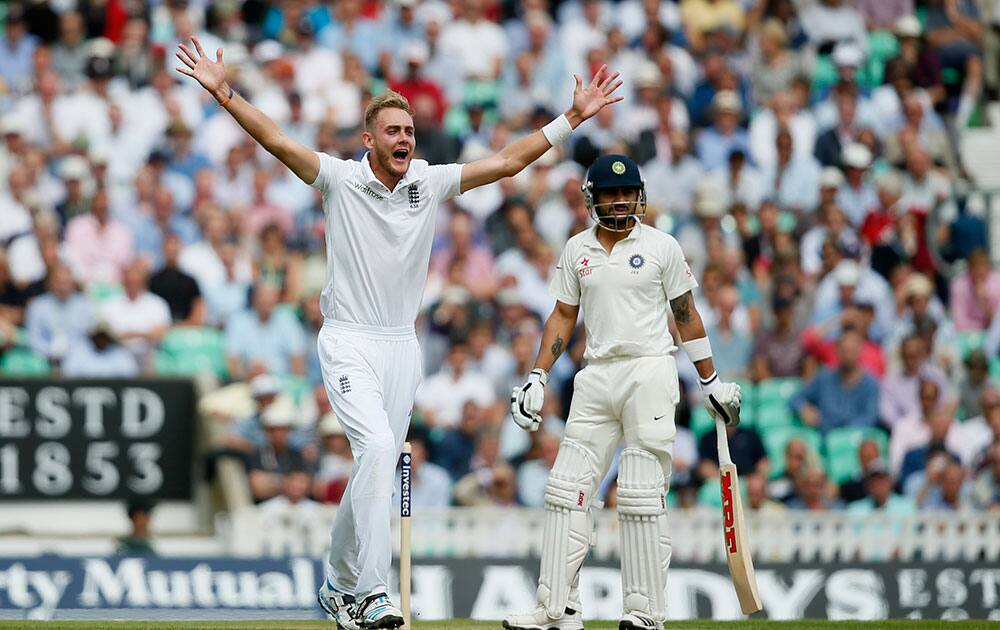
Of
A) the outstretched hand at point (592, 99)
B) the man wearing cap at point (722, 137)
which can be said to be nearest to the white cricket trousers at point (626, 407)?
the outstretched hand at point (592, 99)

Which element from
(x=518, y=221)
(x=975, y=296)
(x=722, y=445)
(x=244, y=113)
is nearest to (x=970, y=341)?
(x=975, y=296)

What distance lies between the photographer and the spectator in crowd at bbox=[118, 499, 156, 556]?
1430 cm

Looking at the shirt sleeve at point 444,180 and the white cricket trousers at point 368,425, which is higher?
the shirt sleeve at point 444,180

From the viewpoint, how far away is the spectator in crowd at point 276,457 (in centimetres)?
1460

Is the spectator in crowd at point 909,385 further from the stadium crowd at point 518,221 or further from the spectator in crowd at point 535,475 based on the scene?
the spectator in crowd at point 535,475

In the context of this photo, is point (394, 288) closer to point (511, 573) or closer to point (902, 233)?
point (511, 573)

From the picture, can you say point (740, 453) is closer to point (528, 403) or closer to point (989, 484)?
point (989, 484)

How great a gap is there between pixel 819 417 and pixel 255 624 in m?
6.28

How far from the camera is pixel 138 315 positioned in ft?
50.9

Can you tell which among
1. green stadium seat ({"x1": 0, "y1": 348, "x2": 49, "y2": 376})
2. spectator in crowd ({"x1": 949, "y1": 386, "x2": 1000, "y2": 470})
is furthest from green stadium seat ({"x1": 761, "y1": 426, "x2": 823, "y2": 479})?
green stadium seat ({"x1": 0, "y1": 348, "x2": 49, "y2": 376})

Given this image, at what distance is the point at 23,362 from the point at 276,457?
6.91 ft

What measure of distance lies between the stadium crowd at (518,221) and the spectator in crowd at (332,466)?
2cm

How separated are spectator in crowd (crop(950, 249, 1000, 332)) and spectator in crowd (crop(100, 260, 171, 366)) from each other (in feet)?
22.0

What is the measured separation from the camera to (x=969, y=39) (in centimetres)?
2083
